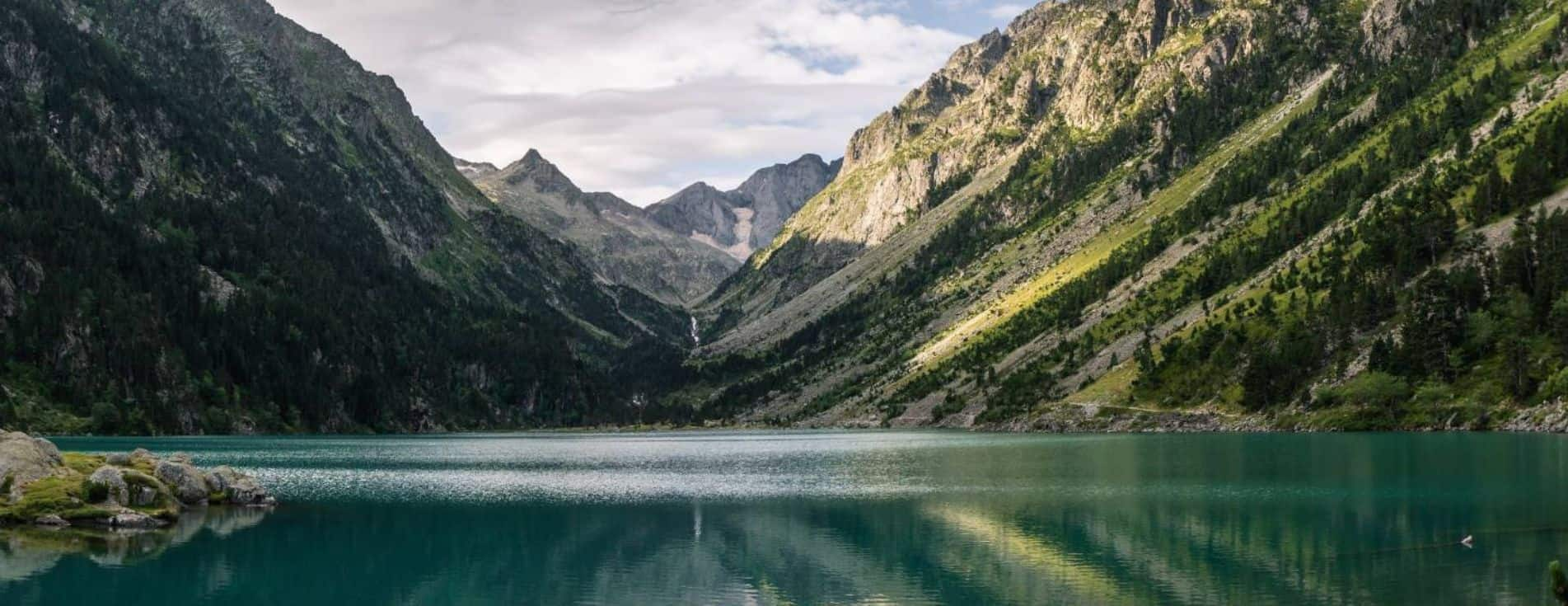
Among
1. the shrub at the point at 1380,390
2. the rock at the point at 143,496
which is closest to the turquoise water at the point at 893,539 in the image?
the rock at the point at 143,496

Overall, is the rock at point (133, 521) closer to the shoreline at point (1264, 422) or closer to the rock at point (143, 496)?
the rock at point (143, 496)

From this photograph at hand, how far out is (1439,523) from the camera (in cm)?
5791

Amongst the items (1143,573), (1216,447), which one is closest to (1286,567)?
(1143,573)

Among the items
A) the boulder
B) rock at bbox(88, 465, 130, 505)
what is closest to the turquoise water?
the boulder

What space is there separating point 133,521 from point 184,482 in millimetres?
10256

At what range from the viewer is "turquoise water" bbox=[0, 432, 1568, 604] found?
1839 inches

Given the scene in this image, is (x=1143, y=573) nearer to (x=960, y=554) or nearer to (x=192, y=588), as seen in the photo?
(x=960, y=554)

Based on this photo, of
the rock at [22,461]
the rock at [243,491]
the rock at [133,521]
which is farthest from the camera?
the rock at [243,491]

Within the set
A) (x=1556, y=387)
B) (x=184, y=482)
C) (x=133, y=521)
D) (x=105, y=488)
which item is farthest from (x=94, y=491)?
(x=1556, y=387)

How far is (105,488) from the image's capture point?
71.0 meters

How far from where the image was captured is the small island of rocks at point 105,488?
225 ft

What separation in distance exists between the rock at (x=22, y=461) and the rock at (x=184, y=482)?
247 inches

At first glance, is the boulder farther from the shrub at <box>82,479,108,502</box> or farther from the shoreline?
the shoreline

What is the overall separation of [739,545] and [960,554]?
11923mm
